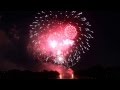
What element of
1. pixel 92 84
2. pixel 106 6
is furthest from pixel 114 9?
pixel 92 84

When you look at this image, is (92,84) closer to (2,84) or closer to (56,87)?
(56,87)

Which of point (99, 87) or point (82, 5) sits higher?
point (82, 5)

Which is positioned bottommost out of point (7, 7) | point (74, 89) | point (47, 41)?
point (74, 89)

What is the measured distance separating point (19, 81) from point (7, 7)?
2.16 feet

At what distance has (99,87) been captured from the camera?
2.31m

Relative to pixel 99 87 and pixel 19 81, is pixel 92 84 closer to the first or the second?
pixel 99 87

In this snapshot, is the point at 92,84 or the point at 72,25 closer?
the point at 92,84

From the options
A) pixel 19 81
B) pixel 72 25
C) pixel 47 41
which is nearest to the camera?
pixel 19 81

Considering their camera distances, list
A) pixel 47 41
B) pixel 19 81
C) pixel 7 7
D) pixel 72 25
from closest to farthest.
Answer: pixel 19 81
pixel 7 7
pixel 72 25
pixel 47 41

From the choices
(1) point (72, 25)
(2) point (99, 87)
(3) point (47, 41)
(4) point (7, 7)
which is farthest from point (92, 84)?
(3) point (47, 41)

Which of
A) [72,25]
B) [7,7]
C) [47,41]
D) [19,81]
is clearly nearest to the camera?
[19,81]

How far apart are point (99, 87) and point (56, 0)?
0.84 meters

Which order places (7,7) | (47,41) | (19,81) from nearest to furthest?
(19,81) → (7,7) → (47,41)

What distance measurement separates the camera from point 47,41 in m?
12.3
